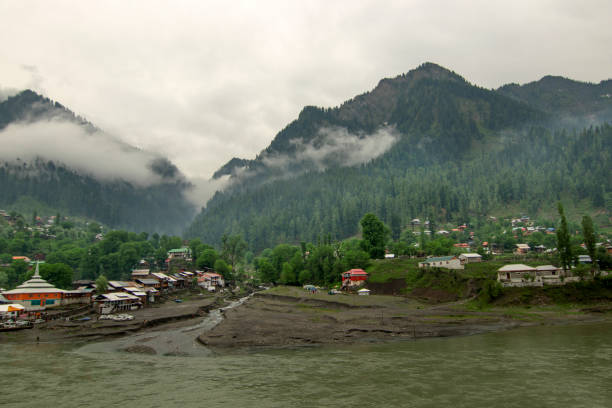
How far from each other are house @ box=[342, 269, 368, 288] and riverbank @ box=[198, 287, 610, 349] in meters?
28.8

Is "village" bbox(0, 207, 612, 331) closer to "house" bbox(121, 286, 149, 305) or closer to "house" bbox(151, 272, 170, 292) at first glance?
"house" bbox(121, 286, 149, 305)

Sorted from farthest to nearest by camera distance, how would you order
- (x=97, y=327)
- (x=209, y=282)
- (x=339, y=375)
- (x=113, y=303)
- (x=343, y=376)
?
(x=209, y=282) → (x=113, y=303) → (x=97, y=327) → (x=339, y=375) → (x=343, y=376)

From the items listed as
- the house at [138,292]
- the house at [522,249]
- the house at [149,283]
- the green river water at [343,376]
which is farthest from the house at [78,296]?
the house at [522,249]

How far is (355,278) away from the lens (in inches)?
4355

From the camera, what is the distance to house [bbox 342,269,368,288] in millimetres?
109894

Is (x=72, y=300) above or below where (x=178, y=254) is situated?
below

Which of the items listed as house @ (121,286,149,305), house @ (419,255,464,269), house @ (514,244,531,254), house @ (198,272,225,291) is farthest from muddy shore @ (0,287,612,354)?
house @ (514,244,531,254)

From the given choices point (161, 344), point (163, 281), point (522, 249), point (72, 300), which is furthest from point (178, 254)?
point (522, 249)

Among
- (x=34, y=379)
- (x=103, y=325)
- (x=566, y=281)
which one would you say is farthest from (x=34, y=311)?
(x=566, y=281)

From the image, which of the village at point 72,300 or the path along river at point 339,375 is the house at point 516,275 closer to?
the path along river at point 339,375

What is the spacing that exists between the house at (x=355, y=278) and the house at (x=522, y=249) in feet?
226

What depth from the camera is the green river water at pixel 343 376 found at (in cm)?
3058

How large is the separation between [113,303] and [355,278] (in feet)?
213

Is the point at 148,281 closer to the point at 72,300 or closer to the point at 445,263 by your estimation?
the point at 72,300
